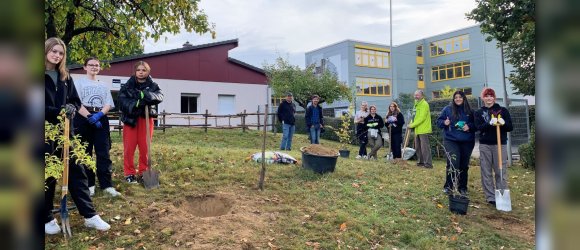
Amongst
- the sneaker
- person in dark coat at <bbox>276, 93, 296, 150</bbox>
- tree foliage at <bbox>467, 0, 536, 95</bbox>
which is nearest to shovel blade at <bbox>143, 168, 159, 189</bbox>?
the sneaker

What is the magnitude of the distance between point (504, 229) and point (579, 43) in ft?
17.7

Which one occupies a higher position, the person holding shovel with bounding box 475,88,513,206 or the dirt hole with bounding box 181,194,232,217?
the person holding shovel with bounding box 475,88,513,206

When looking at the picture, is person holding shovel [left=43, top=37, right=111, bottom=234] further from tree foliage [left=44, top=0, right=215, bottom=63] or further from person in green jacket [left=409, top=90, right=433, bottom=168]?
person in green jacket [left=409, top=90, right=433, bottom=168]

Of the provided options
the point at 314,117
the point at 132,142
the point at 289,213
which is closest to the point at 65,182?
the point at 132,142

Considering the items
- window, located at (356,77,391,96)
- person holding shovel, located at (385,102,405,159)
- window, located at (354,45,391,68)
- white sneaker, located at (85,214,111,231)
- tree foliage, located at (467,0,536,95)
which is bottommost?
white sneaker, located at (85,214,111,231)

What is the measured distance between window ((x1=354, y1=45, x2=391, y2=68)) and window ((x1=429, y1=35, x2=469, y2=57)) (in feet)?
16.7

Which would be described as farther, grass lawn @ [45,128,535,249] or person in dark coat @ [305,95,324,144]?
person in dark coat @ [305,95,324,144]

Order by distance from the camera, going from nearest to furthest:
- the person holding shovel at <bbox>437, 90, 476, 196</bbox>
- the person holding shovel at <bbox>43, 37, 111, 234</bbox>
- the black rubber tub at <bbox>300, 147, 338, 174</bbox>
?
1. the person holding shovel at <bbox>43, 37, 111, 234</bbox>
2. the person holding shovel at <bbox>437, 90, 476, 196</bbox>
3. the black rubber tub at <bbox>300, 147, 338, 174</bbox>

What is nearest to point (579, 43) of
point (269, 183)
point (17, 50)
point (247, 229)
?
point (17, 50)

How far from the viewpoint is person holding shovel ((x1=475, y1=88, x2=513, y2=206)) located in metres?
5.88

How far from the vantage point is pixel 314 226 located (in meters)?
4.56

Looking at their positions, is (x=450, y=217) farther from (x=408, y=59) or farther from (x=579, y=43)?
(x=408, y=59)

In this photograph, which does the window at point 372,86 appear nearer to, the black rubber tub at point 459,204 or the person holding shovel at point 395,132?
the person holding shovel at point 395,132

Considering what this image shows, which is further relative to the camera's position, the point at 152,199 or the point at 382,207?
the point at 382,207
